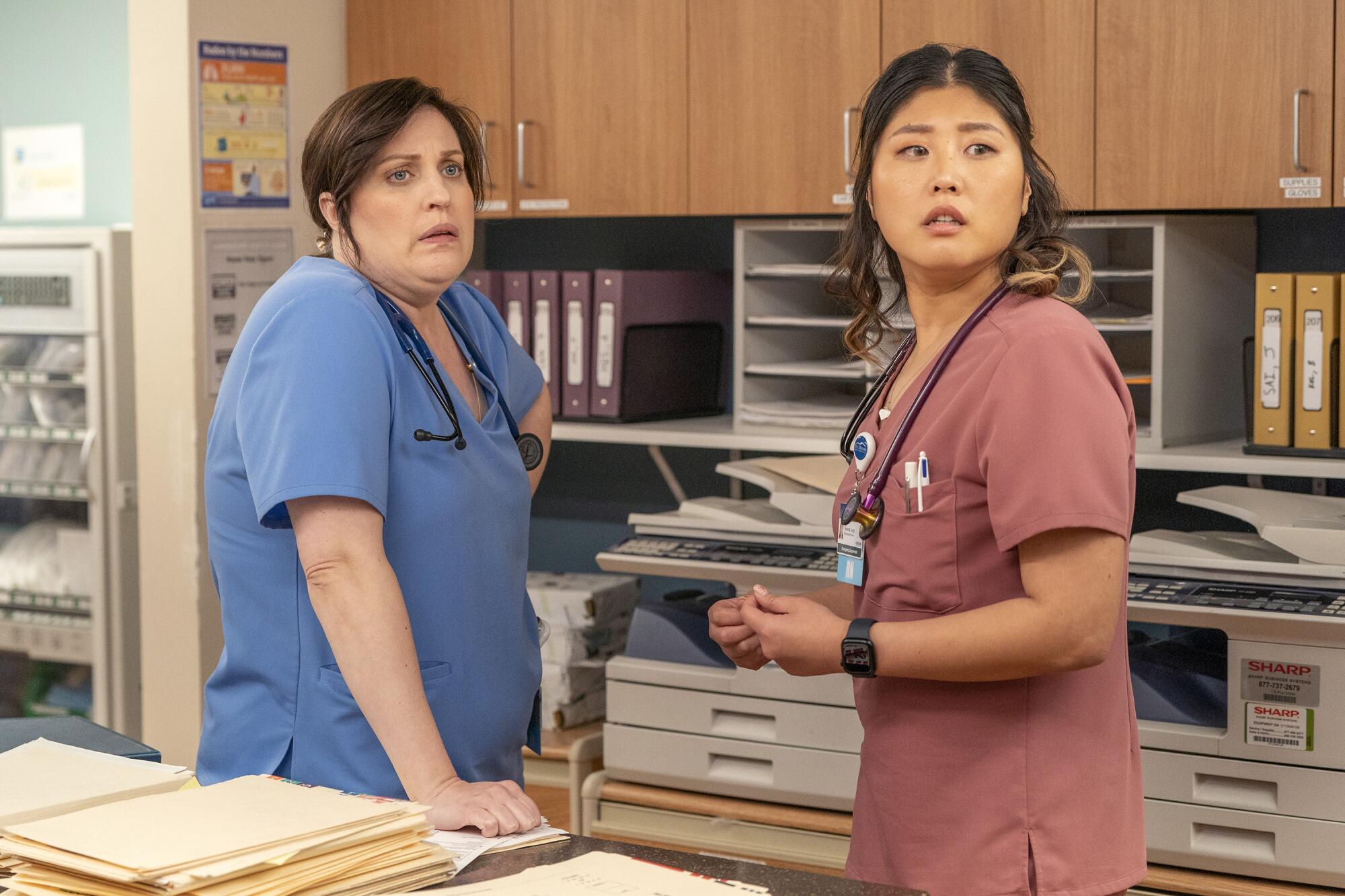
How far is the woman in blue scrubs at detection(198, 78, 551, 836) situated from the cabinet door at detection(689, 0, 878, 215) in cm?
122

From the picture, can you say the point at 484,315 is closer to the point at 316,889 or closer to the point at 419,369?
the point at 419,369

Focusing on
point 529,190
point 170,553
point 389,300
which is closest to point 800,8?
point 529,190

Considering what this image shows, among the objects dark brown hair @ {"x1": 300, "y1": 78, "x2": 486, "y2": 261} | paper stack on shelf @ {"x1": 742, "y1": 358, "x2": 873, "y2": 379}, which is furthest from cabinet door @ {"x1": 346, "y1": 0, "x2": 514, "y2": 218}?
dark brown hair @ {"x1": 300, "y1": 78, "x2": 486, "y2": 261}

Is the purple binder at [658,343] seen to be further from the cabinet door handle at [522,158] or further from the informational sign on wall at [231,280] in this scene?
the informational sign on wall at [231,280]

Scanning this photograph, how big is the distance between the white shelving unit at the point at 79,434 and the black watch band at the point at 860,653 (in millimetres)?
2925

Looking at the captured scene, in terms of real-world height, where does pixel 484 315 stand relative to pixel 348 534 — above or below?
above

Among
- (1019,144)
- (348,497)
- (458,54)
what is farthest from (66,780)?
(458,54)

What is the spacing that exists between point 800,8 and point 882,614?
1687 millimetres

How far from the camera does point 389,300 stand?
1613mm

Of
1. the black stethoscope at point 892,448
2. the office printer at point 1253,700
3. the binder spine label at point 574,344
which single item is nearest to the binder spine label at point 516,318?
the binder spine label at point 574,344

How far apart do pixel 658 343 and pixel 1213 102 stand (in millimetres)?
1249

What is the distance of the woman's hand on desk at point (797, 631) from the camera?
1.44 metres

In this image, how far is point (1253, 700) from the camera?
7.29ft

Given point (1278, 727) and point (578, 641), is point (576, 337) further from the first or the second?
point (1278, 727)
